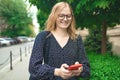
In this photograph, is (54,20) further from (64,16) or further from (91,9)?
(91,9)

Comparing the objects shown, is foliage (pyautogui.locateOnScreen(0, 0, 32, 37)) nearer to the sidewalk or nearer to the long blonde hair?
the sidewalk

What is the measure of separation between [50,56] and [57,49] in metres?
0.09

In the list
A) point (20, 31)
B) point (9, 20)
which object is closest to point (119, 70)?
point (9, 20)

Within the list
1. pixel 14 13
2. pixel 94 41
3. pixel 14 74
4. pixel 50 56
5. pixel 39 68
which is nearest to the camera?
pixel 39 68

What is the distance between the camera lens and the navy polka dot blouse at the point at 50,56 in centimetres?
297

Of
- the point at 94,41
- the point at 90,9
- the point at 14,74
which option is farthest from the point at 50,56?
the point at 94,41

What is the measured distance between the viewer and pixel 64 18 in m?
3.11

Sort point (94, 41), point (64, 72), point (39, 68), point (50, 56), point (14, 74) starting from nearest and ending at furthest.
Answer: point (64, 72) < point (39, 68) < point (50, 56) < point (14, 74) < point (94, 41)

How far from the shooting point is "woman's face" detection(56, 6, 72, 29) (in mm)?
3105

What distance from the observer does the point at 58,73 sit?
9.46ft

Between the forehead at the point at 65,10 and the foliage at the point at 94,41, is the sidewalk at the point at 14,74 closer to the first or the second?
the foliage at the point at 94,41

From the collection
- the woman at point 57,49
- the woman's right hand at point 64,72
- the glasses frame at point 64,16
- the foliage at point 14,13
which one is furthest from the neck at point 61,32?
the foliage at point 14,13

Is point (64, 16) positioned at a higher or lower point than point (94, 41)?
higher

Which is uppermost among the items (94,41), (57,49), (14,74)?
(57,49)
